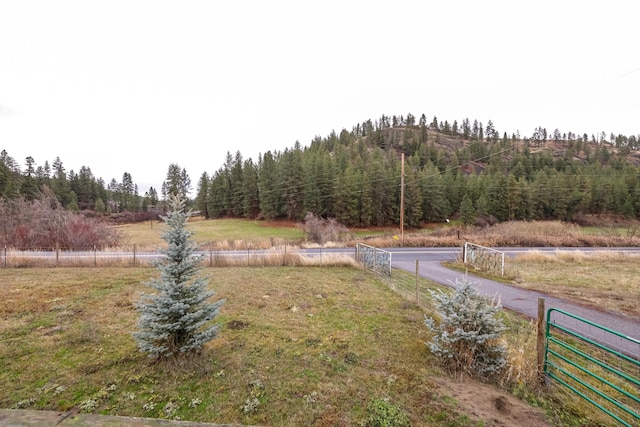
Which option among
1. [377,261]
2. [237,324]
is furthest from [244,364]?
[377,261]

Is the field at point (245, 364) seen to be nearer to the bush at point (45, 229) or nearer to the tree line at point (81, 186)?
the bush at point (45, 229)

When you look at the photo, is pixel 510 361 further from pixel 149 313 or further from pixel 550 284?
pixel 550 284

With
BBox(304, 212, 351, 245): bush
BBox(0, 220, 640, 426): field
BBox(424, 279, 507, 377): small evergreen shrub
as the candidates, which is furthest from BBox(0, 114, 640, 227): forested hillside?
BBox(424, 279, 507, 377): small evergreen shrub

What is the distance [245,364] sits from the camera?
507 cm

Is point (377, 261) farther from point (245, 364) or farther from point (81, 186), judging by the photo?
point (81, 186)

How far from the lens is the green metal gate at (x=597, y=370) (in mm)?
3408

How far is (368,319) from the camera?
748cm

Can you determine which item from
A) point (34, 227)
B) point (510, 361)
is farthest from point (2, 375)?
point (34, 227)

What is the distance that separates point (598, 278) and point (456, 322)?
504 inches

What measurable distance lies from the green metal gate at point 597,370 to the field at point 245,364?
1.67 metres

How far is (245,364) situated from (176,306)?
1593 millimetres

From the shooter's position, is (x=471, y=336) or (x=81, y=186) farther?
(x=81, y=186)

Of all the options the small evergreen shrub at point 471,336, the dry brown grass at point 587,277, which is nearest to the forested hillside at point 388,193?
the dry brown grass at point 587,277

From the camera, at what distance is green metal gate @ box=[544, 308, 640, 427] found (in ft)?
11.2
